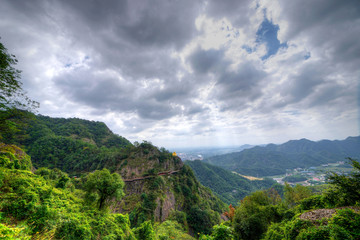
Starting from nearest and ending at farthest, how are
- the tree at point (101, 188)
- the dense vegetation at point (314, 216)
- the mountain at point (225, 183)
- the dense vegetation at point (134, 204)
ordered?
the dense vegetation at point (314, 216) → the dense vegetation at point (134, 204) → the tree at point (101, 188) → the mountain at point (225, 183)

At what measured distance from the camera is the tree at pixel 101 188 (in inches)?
679

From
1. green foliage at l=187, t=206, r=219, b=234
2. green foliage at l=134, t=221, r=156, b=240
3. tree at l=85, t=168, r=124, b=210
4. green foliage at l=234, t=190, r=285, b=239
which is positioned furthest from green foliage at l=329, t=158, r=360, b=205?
green foliage at l=187, t=206, r=219, b=234

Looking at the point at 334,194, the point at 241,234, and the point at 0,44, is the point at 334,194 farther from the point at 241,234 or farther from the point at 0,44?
the point at 0,44

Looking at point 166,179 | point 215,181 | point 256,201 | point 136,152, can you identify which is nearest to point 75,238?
point 256,201

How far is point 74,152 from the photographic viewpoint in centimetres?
7225

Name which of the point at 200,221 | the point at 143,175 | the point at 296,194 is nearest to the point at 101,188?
the point at 143,175

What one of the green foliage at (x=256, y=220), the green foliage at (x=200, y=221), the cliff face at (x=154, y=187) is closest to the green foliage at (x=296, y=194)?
the green foliage at (x=256, y=220)

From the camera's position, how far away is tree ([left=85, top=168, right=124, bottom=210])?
17.2 meters

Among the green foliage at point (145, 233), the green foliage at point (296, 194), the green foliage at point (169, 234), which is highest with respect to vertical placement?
the green foliage at point (145, 233)

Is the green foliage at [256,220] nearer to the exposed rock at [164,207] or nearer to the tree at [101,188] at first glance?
the tree at [101,188]

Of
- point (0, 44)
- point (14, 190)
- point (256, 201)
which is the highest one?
point (0, 44)

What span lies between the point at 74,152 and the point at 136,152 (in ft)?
149

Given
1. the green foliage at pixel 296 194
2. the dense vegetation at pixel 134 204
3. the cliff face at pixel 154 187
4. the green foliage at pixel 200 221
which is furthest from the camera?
the green foliage at pixel 200 221

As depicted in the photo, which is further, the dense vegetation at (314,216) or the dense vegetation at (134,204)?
the dense vegetation at (134,204)
